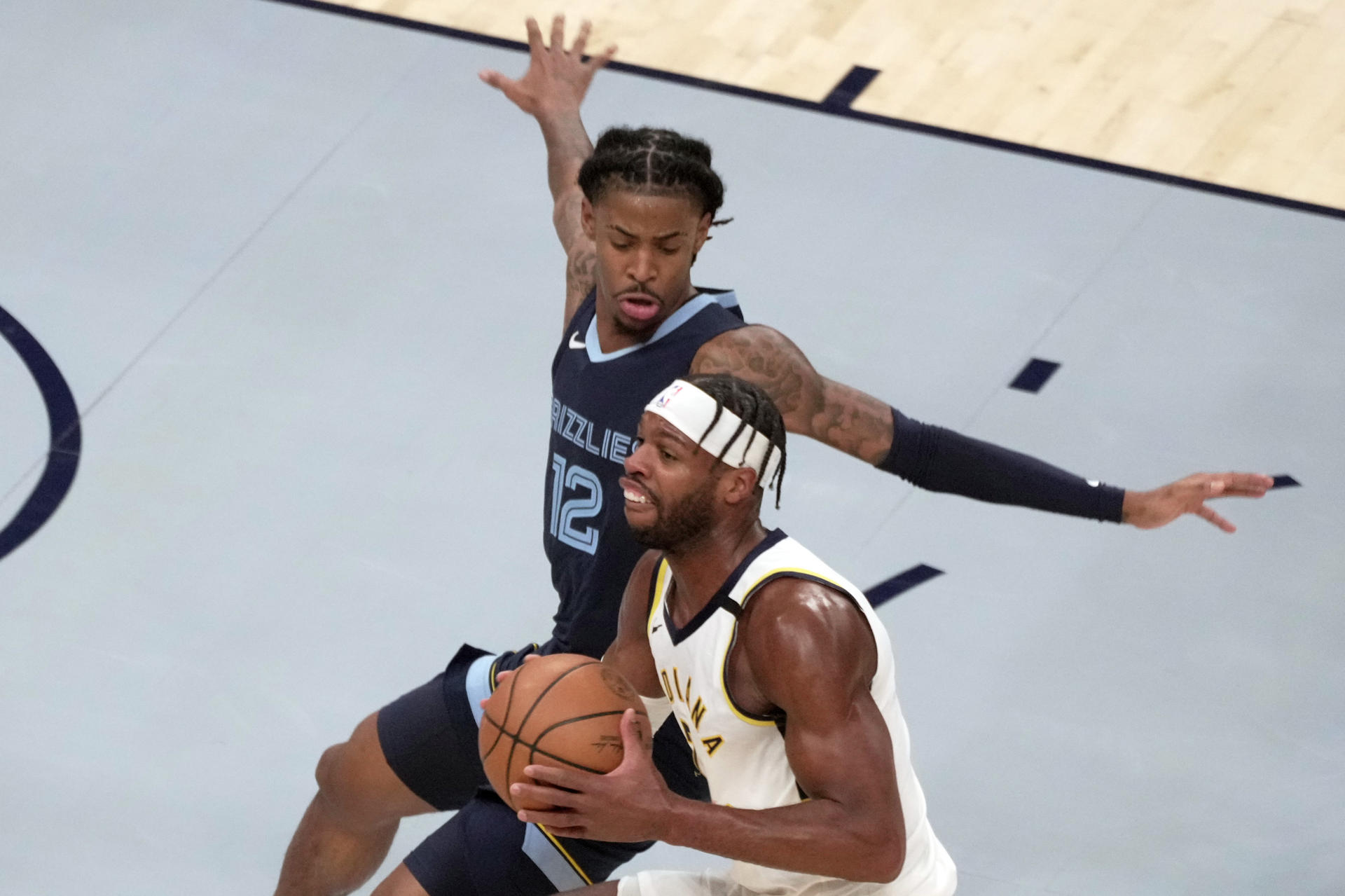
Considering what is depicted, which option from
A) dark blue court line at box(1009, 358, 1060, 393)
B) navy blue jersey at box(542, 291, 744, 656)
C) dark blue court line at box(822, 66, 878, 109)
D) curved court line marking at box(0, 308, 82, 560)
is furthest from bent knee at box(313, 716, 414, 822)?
dark blue court line at box(822, 66, 878, 109)

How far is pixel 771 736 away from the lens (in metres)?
4.21

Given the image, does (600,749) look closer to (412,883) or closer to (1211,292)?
(412,883)

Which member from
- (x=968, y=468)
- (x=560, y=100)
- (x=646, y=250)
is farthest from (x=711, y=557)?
(x=560, y=100)

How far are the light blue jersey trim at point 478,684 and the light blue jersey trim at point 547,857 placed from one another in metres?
0.34

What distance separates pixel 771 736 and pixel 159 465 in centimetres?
412

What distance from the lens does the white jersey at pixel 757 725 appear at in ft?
13.6

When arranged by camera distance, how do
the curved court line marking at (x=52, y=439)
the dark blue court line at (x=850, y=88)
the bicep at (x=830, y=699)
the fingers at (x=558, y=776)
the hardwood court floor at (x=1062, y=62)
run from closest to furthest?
the fingers at (x=558, y=776) → the bicep at (x=830, y=699) → the curved court line marking at (x=52, y=439) → the hardwood court floor at (x=1062, y=62) → the dark blue court line at (x=850, y=88)

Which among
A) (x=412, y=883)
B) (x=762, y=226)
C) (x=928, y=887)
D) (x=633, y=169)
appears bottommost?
(x=762, y=226)

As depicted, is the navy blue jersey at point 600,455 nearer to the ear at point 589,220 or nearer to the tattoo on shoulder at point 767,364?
the tattoo on shoulder at point 767,364

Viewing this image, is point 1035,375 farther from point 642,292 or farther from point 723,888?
point 723,888

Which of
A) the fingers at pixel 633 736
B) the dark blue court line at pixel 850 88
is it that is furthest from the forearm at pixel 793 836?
the dark blue court line at pixel 850 88

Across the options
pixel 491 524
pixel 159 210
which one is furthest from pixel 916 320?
pixel 159 210

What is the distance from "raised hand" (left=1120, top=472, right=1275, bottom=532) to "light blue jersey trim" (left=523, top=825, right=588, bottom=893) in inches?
67.0

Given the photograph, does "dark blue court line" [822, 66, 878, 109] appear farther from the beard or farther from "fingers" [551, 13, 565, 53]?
the beard
